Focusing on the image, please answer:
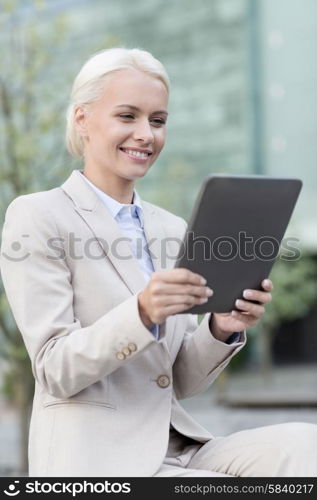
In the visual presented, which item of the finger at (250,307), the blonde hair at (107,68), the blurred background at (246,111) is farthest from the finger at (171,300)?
the blurred background at (246,111)

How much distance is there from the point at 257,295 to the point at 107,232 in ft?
1.45

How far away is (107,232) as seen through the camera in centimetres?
227

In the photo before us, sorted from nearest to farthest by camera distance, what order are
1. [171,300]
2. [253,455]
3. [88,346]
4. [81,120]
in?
[171,300], [88,346], [253,455], [81,120]

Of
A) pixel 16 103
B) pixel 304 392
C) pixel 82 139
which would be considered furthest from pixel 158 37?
pixel 82 139

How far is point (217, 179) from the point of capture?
187 centimetres

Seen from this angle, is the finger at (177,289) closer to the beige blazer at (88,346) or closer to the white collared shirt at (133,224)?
the beige blazer at (88,346)

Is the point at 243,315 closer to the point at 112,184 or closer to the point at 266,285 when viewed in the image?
the point at 266,285

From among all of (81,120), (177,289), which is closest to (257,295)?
(177,289)

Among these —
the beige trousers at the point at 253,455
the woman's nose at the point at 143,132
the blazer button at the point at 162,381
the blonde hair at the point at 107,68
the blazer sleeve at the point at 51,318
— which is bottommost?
the beige trousers at the point at 253,455

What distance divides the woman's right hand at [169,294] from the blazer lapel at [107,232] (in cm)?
28

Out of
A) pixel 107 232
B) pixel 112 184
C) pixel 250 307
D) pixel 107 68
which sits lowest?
pixel 250 307

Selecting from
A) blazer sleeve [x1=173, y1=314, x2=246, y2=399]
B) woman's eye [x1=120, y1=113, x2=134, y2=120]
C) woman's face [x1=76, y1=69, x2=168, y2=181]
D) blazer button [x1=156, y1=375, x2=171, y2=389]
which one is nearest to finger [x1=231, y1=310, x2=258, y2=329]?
blazer sleeve [x1=173, y1=314, x2=246, y2=399]

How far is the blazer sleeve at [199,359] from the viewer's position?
2291mm

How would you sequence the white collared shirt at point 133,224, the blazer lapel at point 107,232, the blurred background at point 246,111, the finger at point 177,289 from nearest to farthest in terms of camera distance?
the finger at point 177,289
the blazer lapel at point 107,232
the white collared shirt at point 133,224
the blurred background at point 246,111
